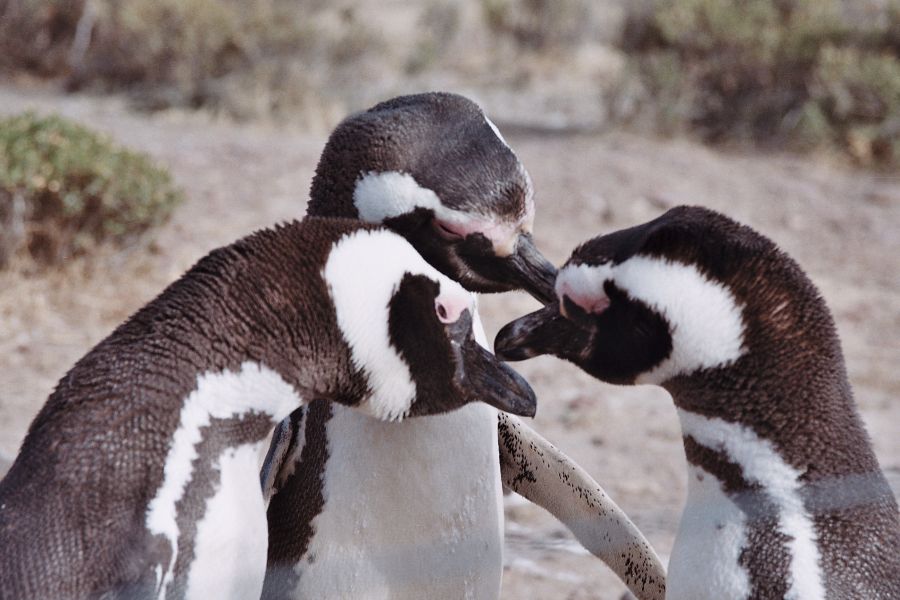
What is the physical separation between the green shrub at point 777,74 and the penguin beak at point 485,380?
249 inches

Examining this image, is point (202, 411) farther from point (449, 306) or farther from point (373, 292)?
point (449, 306)

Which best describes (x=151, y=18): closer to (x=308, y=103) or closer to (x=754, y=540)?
(x=308, y=103)

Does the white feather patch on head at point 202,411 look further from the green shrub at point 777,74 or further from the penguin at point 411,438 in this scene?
the green shrub at point 777,74

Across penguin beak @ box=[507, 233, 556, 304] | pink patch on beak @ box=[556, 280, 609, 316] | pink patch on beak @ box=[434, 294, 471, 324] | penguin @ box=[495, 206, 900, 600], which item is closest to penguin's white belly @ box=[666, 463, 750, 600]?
penguin @ box=[495, 206, 900, 600]

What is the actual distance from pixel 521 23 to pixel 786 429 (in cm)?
987

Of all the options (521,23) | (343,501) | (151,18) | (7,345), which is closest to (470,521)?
(343,501)

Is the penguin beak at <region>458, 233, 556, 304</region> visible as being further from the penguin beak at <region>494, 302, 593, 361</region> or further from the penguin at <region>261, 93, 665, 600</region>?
the penguin beak at <region>494, 302, 593, 361</region>

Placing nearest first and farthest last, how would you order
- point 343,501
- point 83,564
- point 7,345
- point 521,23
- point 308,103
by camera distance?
point 83,564 < point 343,501 < point 7,345 < point 308,103 < point 521,23

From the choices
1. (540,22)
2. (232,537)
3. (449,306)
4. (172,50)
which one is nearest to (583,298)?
(449,306)

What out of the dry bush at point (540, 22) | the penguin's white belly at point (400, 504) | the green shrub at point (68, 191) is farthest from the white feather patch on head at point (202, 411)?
the dry bush at point (540, 22)

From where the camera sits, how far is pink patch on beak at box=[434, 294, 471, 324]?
2.32 m

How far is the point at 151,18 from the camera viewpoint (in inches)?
344

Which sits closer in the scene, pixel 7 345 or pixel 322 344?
pixel 322 344

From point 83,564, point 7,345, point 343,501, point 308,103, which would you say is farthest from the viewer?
point 308,103
